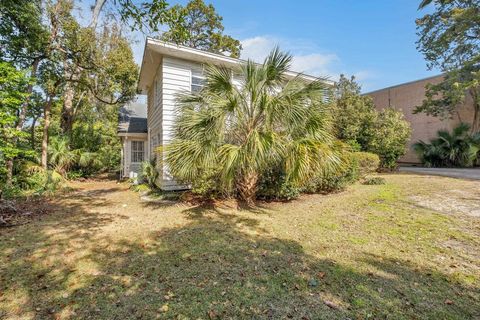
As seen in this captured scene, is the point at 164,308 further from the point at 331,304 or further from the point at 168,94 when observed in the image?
the point at 168,94

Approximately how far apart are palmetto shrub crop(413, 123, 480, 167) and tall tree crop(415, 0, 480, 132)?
2.18 metres

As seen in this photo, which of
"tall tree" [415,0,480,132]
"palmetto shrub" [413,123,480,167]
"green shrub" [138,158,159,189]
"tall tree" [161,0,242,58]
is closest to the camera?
"green shrub" [138,158,159,189]

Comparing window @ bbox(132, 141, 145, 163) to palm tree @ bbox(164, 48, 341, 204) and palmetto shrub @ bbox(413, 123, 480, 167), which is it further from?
palmetto shrub @ bbox(413, 123, 480, 167)

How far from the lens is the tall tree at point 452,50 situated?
1444 centimetres

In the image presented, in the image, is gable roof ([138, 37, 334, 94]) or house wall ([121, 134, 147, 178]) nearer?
gable roof ([138, 37, 334, 94])

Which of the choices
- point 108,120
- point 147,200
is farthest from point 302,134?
point 108,120

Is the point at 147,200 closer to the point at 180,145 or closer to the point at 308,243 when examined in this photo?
the point at 180,145

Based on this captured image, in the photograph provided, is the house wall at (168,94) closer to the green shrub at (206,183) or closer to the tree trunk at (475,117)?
the green shrub at (206,183)

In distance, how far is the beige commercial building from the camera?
18234 millimetres

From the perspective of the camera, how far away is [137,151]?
13.6m

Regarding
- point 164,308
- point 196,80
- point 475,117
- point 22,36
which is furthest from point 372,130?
point 22,36

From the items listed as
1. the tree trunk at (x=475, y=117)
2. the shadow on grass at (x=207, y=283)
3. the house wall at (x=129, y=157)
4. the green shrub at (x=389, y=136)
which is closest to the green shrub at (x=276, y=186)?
the shadow on grass at (x=207, y=283)

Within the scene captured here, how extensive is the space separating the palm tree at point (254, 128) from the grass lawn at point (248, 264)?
4.17ft

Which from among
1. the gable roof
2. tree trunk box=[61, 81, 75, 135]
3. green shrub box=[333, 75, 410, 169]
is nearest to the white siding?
the gable roof
